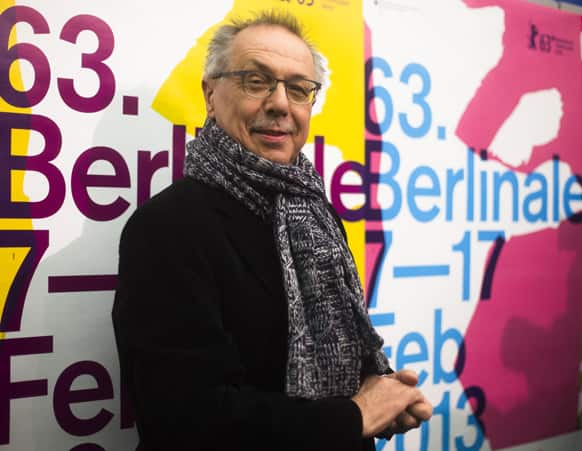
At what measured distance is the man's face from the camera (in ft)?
3.26

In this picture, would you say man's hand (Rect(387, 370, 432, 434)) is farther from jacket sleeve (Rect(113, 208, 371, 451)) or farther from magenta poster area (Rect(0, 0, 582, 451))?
magenta poster area (Rect(0, 0, 582, 451))

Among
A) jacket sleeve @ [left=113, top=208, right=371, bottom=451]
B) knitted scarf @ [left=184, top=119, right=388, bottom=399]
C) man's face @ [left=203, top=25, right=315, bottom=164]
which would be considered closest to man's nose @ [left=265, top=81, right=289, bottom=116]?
man's face @ [left=203, top=25, right=315, bottom=164]

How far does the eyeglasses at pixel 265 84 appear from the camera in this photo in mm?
995

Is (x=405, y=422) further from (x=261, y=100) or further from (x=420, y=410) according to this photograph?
(x=261, y=100)

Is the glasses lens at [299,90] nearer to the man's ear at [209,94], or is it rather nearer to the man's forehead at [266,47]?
the man's forehead at [266,47]

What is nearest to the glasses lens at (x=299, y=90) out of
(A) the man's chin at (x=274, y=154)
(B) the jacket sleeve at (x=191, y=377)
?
(A) the man's chin at (x=274, y=154)

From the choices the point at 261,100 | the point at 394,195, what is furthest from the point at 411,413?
the point at 394,195

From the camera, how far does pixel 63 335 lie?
3.82 feet

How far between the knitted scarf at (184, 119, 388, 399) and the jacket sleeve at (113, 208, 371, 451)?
0.08 metres

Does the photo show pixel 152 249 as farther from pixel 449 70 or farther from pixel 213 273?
pixel 449 70

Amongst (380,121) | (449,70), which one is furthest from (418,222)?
(449,70)

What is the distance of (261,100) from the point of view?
39.5 inches

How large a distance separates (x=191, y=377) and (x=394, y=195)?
102 cm

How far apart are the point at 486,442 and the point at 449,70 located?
1.31m
